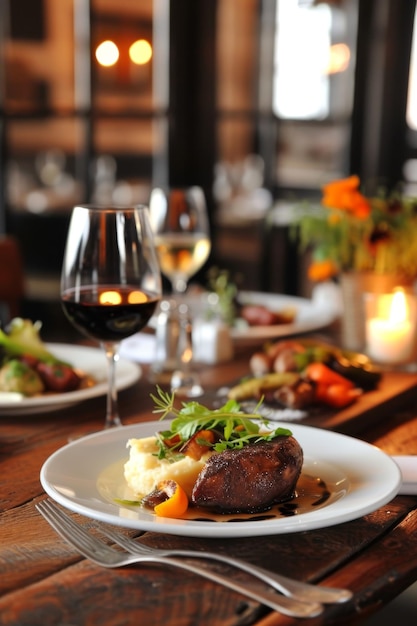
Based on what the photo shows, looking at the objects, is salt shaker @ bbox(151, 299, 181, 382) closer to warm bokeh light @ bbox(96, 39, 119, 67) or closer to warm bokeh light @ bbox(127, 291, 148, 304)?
warm bokeh light @ bbox(127, 291, 148, 304)

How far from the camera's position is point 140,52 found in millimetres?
4191

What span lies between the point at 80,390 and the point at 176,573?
27.3 inches

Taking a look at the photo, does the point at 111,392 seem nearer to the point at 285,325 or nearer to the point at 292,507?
the point at 292,507

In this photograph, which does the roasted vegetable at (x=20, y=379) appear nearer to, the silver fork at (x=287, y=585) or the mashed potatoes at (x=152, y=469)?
the mashed potatoes at (x=152, y=469)

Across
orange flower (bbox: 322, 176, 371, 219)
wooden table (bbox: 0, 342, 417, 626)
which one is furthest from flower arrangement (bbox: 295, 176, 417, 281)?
wooden table (bbox: 0, 342, 417, 626)

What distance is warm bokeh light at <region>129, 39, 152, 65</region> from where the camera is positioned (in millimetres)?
4129

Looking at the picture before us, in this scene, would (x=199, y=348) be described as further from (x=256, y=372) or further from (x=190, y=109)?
(x=190, y=109)

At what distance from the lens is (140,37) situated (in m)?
4.16

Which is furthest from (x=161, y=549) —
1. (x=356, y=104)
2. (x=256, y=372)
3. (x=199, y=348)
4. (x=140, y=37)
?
(x=356, y=104)

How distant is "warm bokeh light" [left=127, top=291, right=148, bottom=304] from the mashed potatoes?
11.1 inches

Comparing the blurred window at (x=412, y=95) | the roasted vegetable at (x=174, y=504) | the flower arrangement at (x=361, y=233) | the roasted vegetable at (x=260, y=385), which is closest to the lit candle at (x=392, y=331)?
the flower arrangement at (x=361, y=233)

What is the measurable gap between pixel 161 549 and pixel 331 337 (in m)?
1.32

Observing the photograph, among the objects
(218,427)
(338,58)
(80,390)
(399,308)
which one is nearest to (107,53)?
(338,58)

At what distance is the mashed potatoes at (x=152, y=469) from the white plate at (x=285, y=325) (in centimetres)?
97
